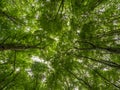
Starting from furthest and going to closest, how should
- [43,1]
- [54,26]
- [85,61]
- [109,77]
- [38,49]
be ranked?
[38,49]
[85,61]
[109,77]
[54,26]
[43,1]

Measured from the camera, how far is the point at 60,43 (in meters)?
6.52

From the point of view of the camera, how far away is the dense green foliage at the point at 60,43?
553cm

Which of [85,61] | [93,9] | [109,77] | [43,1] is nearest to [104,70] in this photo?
[109,77]

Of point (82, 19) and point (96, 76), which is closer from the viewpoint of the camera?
point (82, 19)

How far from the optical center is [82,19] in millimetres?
5641

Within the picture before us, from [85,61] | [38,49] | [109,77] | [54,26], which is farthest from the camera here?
[38,49]

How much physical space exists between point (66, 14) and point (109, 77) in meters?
3.06

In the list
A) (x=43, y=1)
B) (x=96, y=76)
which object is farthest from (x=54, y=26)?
(x=96, y=76)

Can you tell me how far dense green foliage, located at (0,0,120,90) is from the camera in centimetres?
553

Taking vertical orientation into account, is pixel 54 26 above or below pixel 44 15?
below

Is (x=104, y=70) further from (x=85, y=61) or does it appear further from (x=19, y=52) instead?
(x=19, y=52)

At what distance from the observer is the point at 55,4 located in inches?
214

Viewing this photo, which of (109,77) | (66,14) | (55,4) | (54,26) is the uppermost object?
(55,4)

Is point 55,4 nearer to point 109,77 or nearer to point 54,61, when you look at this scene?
point 54,61
